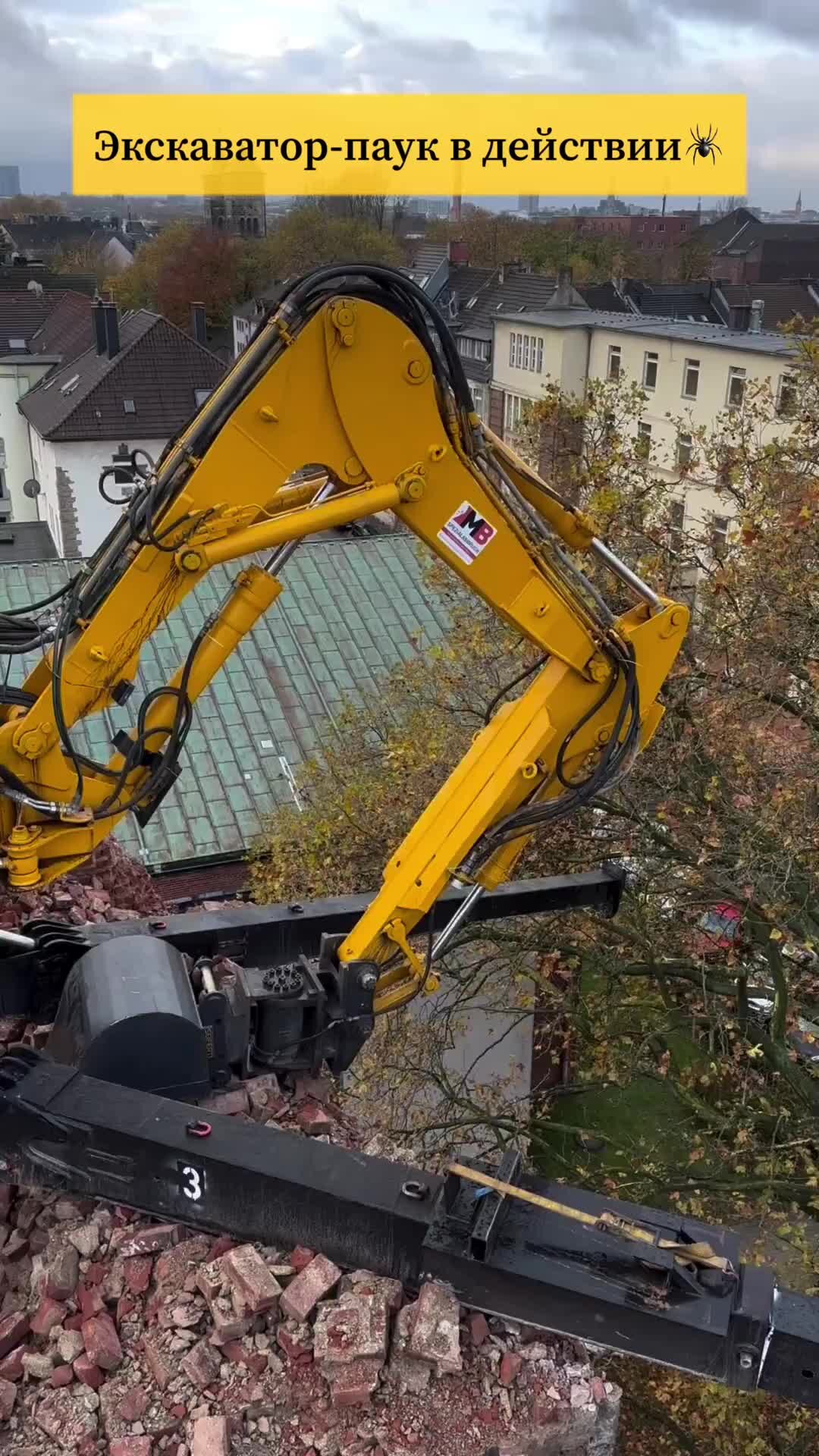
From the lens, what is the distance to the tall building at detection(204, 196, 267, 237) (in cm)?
A: 4681

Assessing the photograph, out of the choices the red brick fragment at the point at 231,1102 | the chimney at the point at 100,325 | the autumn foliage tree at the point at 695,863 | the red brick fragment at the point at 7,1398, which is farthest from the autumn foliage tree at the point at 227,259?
the red brick fragment at the point at 7,1398

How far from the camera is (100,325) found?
105 ft

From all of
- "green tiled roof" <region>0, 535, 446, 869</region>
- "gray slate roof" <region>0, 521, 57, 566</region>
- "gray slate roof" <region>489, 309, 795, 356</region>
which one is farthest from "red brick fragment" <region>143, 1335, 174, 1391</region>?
"gray slate roof" <region>0, 521, 57, 566</region>

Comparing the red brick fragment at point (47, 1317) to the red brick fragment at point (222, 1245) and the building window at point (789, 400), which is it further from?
the building window at point (789, 400)

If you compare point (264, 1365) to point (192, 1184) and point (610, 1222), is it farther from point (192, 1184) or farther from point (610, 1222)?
point (610, 1222)

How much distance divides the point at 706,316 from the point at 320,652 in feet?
121

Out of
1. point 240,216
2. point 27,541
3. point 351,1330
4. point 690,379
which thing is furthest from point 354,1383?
point 240,216

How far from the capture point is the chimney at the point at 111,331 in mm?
31812

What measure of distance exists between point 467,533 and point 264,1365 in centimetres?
433

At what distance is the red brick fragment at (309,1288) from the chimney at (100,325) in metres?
30.9

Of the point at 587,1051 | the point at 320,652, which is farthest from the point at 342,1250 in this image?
the point at 320,652

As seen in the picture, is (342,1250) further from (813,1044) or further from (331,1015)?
(813,1044)

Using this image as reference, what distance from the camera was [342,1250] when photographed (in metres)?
5.63

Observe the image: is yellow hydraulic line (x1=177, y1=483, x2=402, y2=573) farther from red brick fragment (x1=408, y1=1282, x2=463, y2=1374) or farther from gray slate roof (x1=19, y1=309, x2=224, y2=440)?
gray slate roof (x1=19, y1=309, x2=224, y2=440)
